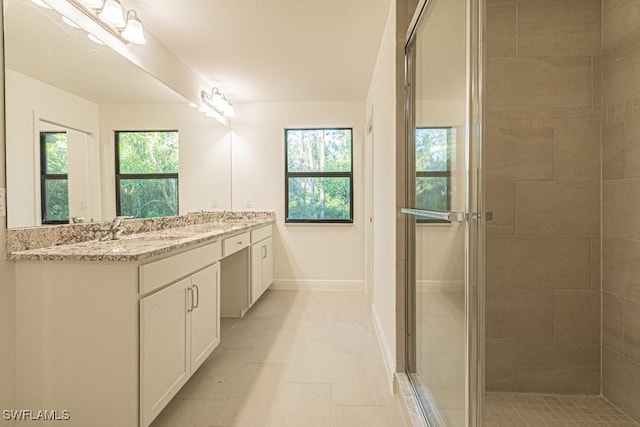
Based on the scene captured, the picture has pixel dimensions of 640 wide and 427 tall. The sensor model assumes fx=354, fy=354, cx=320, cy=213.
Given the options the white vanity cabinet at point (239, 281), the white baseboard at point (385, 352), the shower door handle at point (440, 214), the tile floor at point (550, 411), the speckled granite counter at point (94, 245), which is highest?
the shower door handle at point (440, 214)

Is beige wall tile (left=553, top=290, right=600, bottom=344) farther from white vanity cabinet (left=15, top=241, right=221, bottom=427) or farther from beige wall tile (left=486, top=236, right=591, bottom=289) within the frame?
white vanity cabinet (left=15, top=241, right=221, bottom=427)

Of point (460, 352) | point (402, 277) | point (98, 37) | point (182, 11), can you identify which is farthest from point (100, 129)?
point (460, 352)

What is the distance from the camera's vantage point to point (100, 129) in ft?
6.77

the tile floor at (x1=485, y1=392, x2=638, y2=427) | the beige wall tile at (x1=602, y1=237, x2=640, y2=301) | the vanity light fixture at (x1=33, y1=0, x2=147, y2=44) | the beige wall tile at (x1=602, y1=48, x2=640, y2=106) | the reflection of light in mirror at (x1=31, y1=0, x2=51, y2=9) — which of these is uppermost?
the vanity light fixture at (x1=33, y1=0, x2=147, y2=44)

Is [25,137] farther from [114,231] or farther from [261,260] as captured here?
[261,260]

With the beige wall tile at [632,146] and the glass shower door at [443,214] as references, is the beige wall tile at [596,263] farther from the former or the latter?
the glass shower door at [443,214]

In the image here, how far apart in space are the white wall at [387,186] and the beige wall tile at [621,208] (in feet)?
3.63

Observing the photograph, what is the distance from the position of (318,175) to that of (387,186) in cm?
203

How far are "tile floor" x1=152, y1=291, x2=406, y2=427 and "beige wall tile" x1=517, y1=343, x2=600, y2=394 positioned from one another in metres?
0.76

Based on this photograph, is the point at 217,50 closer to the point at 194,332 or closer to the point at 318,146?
the point at 318,146

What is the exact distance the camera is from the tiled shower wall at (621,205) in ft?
5.61

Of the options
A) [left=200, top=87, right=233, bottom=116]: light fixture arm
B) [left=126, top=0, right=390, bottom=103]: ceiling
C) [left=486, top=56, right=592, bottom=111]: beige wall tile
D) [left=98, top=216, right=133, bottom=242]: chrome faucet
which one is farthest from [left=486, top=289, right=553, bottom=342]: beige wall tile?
[left=200, top=87, right=233, bottom=116]: light fixture arm

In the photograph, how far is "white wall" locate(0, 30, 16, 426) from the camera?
1421 millimetres

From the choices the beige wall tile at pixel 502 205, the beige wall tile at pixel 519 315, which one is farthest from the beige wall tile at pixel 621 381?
the beige wall tile at pixel 502 205
